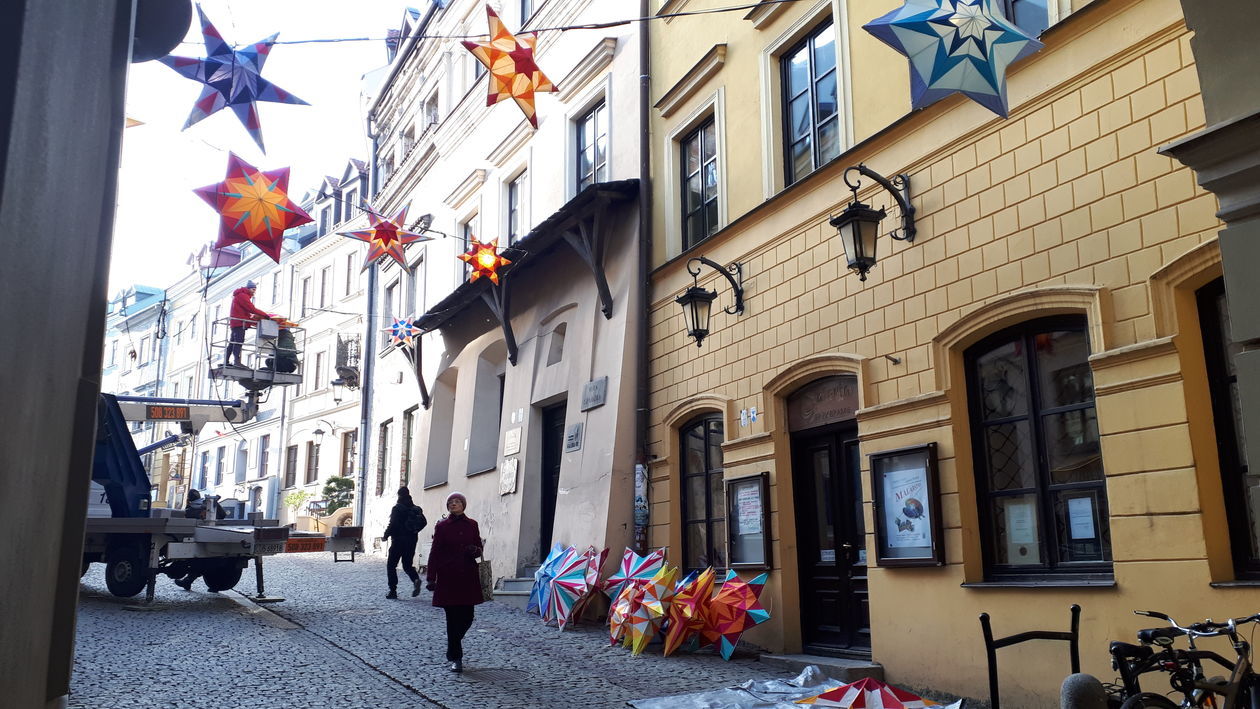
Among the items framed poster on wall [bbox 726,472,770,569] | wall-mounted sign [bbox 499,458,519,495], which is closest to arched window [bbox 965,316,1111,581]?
framed poster on wall [bbox 726,472,770,569]

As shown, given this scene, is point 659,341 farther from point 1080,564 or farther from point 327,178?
point 327,178

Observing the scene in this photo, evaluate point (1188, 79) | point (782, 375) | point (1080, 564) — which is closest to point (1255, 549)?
point (1080, 564)

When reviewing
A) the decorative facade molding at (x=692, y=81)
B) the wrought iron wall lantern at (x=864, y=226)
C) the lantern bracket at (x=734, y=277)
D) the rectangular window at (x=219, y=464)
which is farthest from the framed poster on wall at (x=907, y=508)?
the rectangular window at (x=219, y=464)

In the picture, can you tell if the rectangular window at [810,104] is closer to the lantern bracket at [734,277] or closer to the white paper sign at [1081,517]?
the lantern bracket at [734,277]

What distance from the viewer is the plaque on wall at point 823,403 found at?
385 inches

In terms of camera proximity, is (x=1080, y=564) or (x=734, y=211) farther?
(x=734, y=211)

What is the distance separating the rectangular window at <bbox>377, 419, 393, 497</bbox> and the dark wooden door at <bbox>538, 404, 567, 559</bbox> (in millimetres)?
9764

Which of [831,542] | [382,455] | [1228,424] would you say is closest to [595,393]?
[831,542]

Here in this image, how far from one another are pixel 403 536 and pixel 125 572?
141 inches

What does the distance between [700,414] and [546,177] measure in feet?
22.1

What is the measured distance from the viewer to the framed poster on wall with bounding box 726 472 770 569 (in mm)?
10586

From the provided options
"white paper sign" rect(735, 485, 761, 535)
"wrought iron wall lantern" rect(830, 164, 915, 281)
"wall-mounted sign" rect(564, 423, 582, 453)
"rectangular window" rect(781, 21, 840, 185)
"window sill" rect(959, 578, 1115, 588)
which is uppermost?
"rectangular window" rect(781, 21, 840, 185)

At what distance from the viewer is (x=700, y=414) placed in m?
12.3

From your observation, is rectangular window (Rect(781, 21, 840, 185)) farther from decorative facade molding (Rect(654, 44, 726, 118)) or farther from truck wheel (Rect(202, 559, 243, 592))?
truck wheel (Rect(202, 559, 243, 592))
